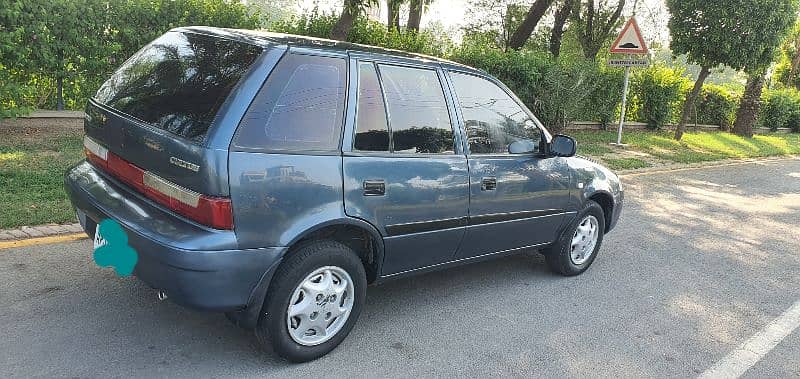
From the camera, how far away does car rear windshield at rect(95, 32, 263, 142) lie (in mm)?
3062

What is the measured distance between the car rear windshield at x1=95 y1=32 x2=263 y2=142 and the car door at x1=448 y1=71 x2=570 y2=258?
1522 millimetres

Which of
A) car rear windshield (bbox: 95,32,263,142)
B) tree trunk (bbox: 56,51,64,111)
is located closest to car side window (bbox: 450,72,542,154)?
car rear windshield (bbox: 95,32,263,142)

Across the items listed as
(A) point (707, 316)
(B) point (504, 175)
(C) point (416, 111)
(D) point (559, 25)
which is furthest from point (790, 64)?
(C) point (416, 111)

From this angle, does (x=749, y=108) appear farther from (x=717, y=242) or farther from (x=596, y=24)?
(x=717, y=242)

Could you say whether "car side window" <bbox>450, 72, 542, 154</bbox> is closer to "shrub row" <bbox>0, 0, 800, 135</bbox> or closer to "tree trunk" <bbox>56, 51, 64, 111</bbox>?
"shrub row" <bbox>0, 0, 800, 135</bbox>

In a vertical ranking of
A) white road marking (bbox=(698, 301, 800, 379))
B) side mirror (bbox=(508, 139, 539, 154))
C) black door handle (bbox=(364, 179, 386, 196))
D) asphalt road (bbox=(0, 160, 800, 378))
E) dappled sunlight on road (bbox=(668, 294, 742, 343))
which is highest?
side mirror (bbox=(508, 139, 539, 154))

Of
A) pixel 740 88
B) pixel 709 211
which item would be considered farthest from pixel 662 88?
pixel 709 211

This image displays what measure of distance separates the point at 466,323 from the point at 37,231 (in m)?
3.41

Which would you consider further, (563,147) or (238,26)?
(238,26)

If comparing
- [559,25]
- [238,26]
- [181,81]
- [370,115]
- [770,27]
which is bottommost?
[370,115]

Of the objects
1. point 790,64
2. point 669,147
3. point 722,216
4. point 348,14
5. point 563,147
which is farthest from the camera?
point 790,64

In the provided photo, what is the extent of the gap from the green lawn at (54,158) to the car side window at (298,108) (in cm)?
296

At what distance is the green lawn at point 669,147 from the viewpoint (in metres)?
12.3

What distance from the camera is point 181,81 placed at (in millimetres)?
3307
